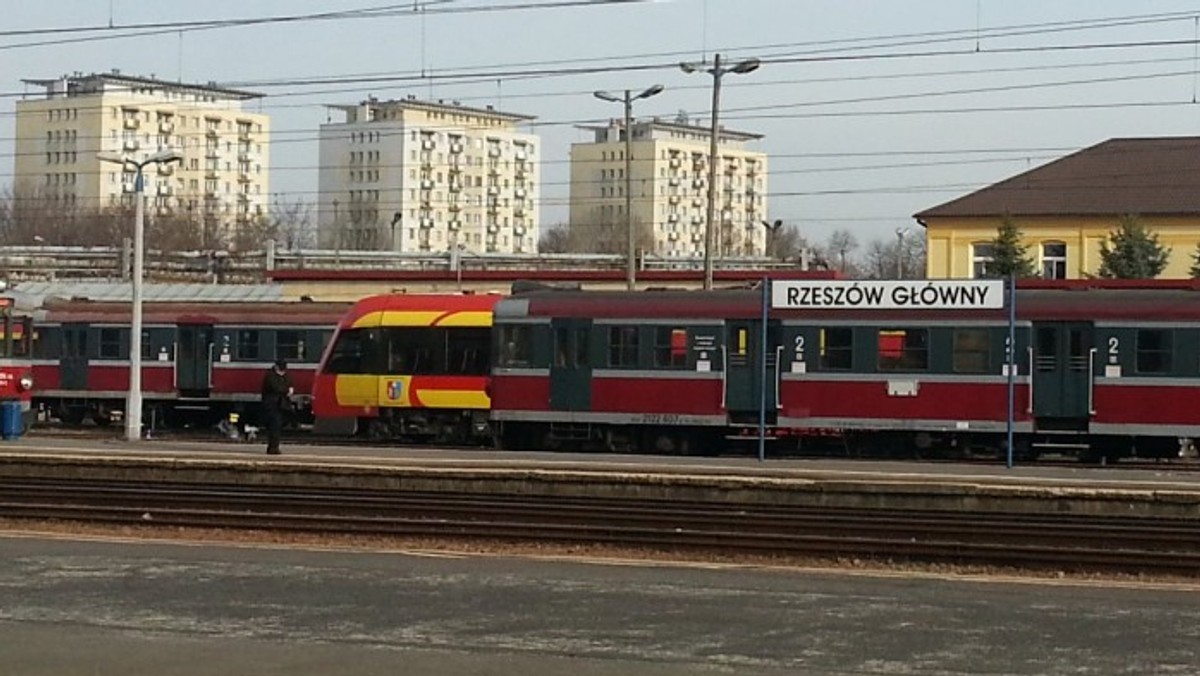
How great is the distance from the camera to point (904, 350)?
30.9 metres

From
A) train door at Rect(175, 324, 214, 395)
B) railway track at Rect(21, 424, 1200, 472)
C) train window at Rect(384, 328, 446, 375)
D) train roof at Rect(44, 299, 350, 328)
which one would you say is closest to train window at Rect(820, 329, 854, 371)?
railway track at Rect(21, 424, 1200, 472)

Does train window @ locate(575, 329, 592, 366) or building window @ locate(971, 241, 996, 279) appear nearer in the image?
train window @ locate(575, 329, 592, 366)

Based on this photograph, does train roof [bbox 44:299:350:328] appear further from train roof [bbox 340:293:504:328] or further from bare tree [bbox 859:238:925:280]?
bare tree [bbox 859:238:925:280]

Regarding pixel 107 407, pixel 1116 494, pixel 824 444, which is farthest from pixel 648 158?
pixel 1116 494

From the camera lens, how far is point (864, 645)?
12414mm

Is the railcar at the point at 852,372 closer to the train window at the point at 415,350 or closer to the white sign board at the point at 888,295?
the white sign board at the point at 888,295

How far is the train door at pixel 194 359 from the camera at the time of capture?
4209 centimetres

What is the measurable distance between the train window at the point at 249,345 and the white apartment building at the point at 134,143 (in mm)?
78875

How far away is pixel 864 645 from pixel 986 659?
0.91 meters

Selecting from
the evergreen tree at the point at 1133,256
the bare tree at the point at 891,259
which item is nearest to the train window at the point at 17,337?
the evergreen tree at the point at 1133,256

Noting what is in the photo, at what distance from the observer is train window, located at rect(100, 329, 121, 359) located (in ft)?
141

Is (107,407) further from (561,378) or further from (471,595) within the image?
(471,595)

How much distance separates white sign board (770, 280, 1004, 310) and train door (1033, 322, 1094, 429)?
3.64 feet

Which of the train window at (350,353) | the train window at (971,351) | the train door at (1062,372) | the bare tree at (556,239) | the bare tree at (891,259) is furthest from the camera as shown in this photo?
the bare tree at (556,239)
